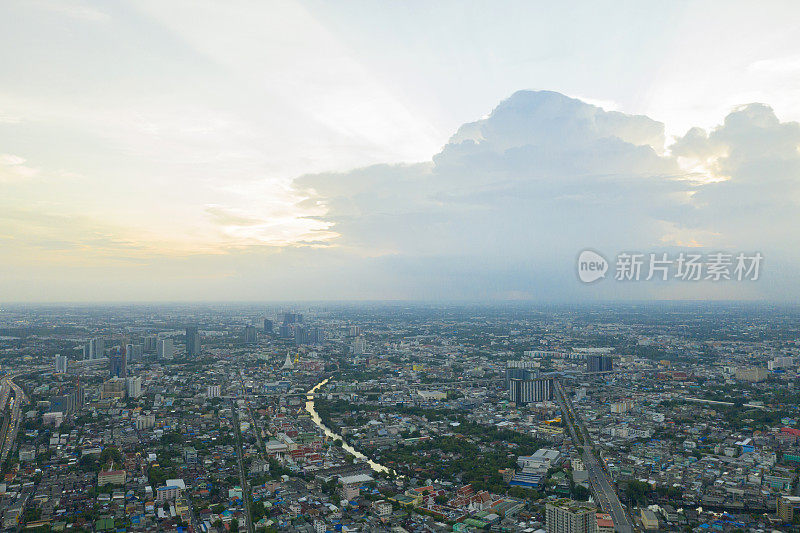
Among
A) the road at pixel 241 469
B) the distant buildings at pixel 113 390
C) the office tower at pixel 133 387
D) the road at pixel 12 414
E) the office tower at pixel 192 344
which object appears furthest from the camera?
the office tower at pixel 192 344

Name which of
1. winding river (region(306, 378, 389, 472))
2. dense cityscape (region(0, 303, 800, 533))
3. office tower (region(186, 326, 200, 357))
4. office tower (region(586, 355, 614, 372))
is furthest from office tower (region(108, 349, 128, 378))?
office tower (region(586, 355, 614, 372))

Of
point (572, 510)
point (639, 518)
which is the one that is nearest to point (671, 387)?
point (639, 518)

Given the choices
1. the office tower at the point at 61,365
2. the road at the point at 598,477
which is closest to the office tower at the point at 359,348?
the office tower at the point at 61,365

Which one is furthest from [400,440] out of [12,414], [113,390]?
[12,414]

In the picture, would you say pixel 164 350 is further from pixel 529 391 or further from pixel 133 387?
pixel 529 391

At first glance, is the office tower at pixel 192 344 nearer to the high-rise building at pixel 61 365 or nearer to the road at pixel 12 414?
the high-rise building at pixel 61 365

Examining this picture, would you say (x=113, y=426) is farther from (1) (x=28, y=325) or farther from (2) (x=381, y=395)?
(1) (x=28, y=325)

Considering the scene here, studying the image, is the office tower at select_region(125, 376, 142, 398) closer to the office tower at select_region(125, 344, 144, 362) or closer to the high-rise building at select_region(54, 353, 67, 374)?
the high-rise building at select_region(54, 353, 67, 374)
